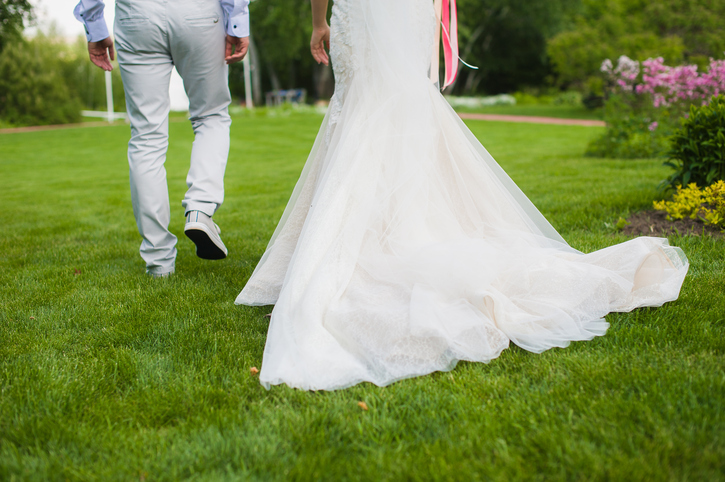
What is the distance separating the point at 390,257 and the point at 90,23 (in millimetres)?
2248

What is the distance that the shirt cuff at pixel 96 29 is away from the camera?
10.1 ft

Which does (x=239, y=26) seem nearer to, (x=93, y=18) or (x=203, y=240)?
(x=93, y=18)

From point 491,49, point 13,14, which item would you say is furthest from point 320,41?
point 491,49

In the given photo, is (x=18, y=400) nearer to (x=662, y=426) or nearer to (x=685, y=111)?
(x=662, y=426)

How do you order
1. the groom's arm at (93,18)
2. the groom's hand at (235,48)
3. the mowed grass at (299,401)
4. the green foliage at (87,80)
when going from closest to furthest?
1. the mowed grass at (299,401)
2. the groom's arm at (93,18)
3. the groom's hand at (235,48)
4. the green foliage at (87,80)

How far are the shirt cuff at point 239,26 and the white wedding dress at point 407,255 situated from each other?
771mm

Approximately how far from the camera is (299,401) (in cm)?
180

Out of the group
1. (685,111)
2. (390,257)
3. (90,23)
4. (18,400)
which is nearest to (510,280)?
(390,257)

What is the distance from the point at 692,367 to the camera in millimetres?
1839

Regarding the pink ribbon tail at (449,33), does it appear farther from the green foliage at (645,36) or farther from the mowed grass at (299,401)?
the green foliage at (645,36)

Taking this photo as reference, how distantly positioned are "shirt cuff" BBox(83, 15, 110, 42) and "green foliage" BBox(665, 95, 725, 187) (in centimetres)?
406

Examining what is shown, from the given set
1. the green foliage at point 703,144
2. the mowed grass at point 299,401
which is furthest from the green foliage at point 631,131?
the mowed grass at point 299,401

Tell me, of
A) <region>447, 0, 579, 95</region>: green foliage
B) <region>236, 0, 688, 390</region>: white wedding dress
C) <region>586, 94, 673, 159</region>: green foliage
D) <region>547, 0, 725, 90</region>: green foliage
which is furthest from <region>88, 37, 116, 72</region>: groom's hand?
<region>447, 0, 579, 95</region>: green foliage

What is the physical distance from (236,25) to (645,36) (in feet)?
65.1
